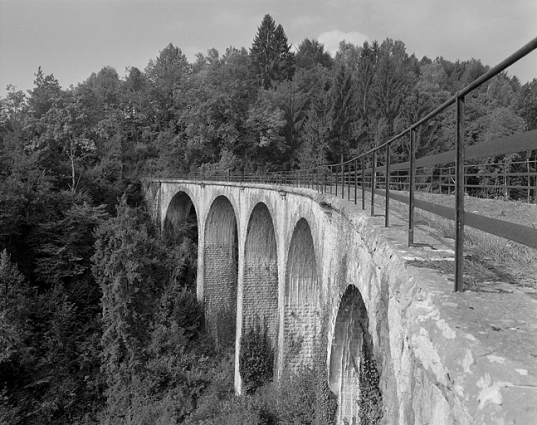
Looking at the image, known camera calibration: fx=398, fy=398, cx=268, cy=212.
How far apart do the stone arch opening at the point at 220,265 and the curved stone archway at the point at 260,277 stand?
5770 mm

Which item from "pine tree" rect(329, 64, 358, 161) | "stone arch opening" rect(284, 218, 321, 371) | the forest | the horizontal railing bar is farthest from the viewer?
"pine tree" rect(329, 64, 358, 161)

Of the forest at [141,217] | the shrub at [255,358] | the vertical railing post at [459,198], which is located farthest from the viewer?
the forest at [141,217]

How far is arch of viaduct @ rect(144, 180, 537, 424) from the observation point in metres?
1.56

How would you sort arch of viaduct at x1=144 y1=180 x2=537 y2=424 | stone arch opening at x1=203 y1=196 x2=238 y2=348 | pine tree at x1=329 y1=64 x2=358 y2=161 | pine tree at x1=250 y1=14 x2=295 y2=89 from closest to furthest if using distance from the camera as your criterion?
1. arch of viaduct at x1=144 y1=180 x2=537 y2=424
2. stone arch opening at x1=203 y1=196 x2=238 y2=348
3. pine tree at x1=329 y1=64 x2=358 y2=161
4. pine tree at x1=250 y1=14 x2=295 y2=89

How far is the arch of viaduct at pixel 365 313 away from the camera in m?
1.56

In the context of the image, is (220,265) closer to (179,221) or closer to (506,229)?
(179,221)

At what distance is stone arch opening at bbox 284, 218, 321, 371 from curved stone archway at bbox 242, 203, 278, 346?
4084 mm

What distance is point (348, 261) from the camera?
607cm

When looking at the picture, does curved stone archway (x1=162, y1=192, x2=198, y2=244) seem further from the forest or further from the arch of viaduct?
the arch of viaduct

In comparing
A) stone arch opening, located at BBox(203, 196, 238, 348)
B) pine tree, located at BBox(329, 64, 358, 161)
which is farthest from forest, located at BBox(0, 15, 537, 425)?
stone arch opening, located at BBox(203, 196, 238, 348)

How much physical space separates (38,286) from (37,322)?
220cm

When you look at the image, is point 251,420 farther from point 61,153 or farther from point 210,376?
point 61,153

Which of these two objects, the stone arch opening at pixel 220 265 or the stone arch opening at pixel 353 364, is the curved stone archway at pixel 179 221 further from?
the stone arch opening at pixel 353 364

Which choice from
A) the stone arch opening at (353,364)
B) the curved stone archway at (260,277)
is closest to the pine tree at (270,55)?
the curved stone archway at (260,277)
